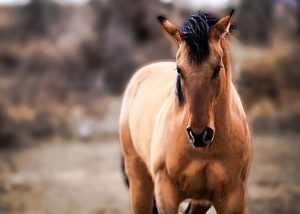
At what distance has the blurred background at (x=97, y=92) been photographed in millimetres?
10930

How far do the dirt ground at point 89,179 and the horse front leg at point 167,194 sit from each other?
9.45 feet

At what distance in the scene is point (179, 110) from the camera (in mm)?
4707

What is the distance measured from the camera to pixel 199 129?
4020mm

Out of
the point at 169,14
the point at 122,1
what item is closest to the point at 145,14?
the point at 122,1

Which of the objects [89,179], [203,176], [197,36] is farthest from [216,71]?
[89,179]

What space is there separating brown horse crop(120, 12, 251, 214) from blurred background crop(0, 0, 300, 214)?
12.6ft

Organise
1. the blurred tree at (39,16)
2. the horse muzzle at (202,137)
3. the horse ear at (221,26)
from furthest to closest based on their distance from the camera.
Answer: the blurred tree at (39,16), the horse ear at (221,26), the horse muzzle at (202,137)

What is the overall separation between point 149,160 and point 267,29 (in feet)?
48.9

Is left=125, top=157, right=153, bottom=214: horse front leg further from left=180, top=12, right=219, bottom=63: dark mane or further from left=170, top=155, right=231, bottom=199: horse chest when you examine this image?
left=180, top=12, right=219, bottom=63: dark mane

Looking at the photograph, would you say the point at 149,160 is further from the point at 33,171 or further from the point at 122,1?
the point at 122,1

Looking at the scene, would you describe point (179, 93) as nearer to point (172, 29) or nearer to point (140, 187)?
point (172, 29)

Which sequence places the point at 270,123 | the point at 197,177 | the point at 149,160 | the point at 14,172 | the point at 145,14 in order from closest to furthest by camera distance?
the point at 197,177
the point at 149,160
the point at 14,172
the point at 270,123
the point at 145,14

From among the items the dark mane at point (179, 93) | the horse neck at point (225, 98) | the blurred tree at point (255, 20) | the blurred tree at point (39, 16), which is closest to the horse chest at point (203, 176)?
the horse neck at point (225, 98)

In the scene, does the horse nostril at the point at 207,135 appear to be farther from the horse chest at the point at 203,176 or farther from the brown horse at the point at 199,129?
the horse chest at the point at 203,176
